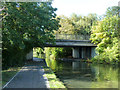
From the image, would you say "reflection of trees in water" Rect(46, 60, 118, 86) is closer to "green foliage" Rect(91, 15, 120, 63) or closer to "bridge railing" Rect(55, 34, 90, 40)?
"green foliage" Rect(91, 15, 120, 63)

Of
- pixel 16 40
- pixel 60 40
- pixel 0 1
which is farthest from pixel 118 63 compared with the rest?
pixel 0 1

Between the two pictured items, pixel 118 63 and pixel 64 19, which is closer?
pixel 118 63

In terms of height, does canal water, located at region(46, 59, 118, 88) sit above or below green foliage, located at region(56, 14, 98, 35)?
below

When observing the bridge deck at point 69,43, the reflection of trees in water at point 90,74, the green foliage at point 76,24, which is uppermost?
the green foliage at point 76,24

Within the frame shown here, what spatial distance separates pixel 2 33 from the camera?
12.7m

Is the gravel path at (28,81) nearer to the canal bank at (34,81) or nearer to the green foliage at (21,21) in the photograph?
the canal bank at (34,81)

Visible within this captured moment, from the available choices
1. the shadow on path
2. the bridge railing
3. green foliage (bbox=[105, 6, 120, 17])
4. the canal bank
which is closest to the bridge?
the bridge railing

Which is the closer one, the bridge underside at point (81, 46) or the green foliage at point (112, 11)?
the green foliage at point (112, 11)

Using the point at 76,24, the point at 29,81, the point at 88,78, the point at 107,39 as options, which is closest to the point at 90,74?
the point at 88,78

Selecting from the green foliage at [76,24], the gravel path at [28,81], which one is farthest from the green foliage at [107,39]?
the gravel path at [28,81]

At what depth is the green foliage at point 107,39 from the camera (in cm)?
2689

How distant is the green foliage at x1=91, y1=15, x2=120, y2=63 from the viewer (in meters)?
26.9

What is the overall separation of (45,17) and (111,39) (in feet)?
57.5

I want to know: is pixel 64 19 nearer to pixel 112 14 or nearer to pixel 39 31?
pixel 112 14
